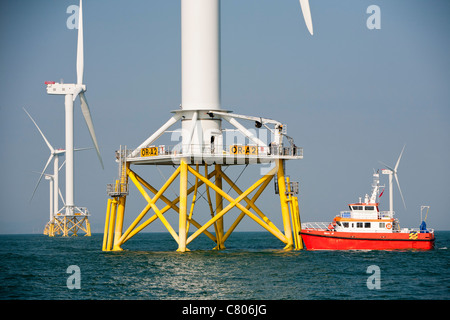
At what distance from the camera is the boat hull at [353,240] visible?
72562 mm

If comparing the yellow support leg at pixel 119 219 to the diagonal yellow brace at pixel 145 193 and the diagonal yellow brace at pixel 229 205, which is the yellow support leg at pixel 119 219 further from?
the diagonal yellow brace at pixel 229 205

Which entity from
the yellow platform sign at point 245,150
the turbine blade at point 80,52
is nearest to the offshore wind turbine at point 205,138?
the yellow platform sign at point 245,150

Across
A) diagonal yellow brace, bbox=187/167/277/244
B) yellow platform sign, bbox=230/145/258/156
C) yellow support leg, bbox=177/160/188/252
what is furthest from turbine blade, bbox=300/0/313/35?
yellow support leg, bbox=177/160/188/252

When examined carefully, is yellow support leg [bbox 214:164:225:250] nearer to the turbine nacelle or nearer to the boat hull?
the boat hull

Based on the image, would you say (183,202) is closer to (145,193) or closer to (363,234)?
(145,193)

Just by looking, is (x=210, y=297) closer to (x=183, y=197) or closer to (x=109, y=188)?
(x=183, y=197)

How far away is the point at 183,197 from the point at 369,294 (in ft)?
74.2

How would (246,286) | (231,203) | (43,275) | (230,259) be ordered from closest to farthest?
(246,286) → (43,275) → (230,259) → (231,203)

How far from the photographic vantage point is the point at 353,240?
72.7m

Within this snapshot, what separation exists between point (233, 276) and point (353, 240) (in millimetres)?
22229

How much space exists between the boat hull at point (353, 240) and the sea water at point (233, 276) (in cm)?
193

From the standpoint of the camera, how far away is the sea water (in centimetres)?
4666

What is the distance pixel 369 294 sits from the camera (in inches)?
1823
